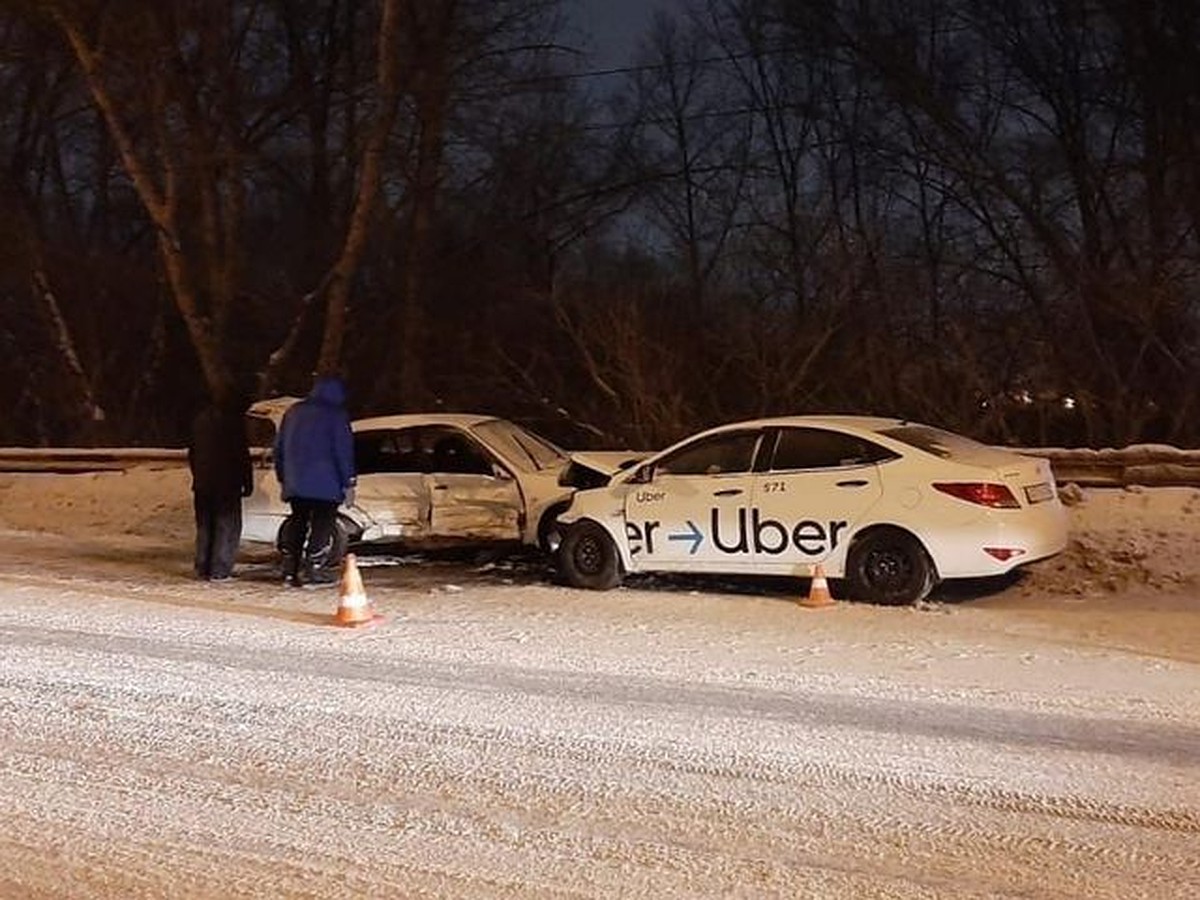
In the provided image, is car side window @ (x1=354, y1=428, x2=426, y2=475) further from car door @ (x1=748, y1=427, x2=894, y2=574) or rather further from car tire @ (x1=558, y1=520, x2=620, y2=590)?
car door @ (x1=748, y1=427, x2=894, y2=574)

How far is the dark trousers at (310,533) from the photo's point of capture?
12211 mm

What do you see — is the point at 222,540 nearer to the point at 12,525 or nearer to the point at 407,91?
the point at 12,525

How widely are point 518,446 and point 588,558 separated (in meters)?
2.18

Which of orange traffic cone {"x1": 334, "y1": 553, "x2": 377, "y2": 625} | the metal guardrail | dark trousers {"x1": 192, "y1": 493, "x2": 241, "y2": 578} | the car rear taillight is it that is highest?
the metal guardrail

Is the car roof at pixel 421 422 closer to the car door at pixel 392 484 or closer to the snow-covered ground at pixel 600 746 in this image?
the car door at pixel 392 484

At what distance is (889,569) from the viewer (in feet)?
36.1

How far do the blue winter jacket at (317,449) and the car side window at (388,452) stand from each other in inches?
68.0

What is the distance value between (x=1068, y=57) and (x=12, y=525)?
63.4 feet

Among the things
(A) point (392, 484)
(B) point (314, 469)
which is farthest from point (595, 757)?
(A) point (392, 484)

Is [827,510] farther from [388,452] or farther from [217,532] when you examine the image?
[217,532]

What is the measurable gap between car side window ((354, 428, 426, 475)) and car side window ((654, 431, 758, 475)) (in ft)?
9.69

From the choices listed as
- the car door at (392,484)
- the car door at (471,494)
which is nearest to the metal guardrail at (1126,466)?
the car door at (471,494)

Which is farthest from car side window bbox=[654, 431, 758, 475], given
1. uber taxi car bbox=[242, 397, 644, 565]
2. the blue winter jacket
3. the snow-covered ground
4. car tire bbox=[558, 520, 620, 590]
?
the blue winter jacket

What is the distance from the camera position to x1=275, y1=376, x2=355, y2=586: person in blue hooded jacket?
1205 cm
